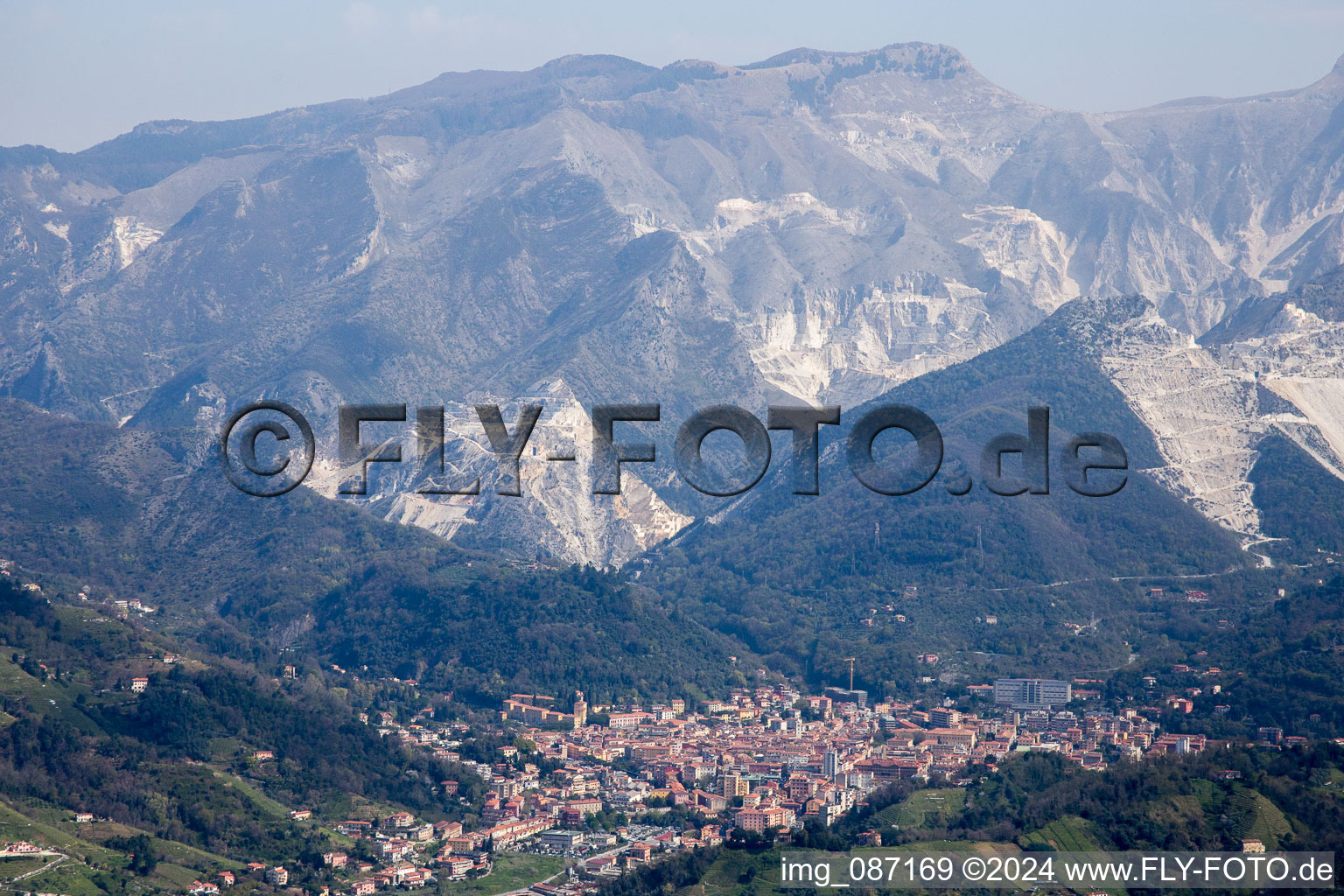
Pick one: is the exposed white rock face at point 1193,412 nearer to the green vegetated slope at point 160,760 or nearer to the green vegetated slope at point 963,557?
the green vegetated slope at point 963,557

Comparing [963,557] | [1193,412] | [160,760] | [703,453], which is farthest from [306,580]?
[1193,412]

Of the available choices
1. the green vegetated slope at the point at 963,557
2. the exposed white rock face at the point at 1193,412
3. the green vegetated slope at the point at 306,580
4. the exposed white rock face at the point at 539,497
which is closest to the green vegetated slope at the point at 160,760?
the green vegetated slope at the point at 306,580

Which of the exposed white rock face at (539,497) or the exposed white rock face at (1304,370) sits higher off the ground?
the exposed white rock face at (1304,370)

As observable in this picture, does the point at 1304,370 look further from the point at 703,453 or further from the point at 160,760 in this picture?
the point at 160,760

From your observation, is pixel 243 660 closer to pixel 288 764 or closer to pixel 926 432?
pixel 288 764

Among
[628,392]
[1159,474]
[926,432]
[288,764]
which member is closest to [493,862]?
[288,764]

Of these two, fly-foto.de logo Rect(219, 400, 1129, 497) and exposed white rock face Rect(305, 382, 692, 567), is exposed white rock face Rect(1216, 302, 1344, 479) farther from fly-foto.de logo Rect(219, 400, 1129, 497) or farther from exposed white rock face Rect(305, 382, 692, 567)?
exposed white rock face Rect(305, 382, 692, 567)

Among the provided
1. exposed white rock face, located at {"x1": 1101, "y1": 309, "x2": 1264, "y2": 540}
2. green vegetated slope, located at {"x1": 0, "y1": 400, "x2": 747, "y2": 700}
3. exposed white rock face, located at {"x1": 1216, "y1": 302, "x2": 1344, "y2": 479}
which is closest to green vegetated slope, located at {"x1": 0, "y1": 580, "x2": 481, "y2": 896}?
green vegetated slope, located at {"x1": 0, "y1": 400, "x2": 747, "y2": 700}

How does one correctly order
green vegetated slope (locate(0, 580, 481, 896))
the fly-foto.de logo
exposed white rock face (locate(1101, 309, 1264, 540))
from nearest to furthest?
1. the fly-foto.de logo
2. green vegetated slope (locate(0, 580, 481, 896))
3. exposed white rock face (locate(1101, 309, 1264, 540))
